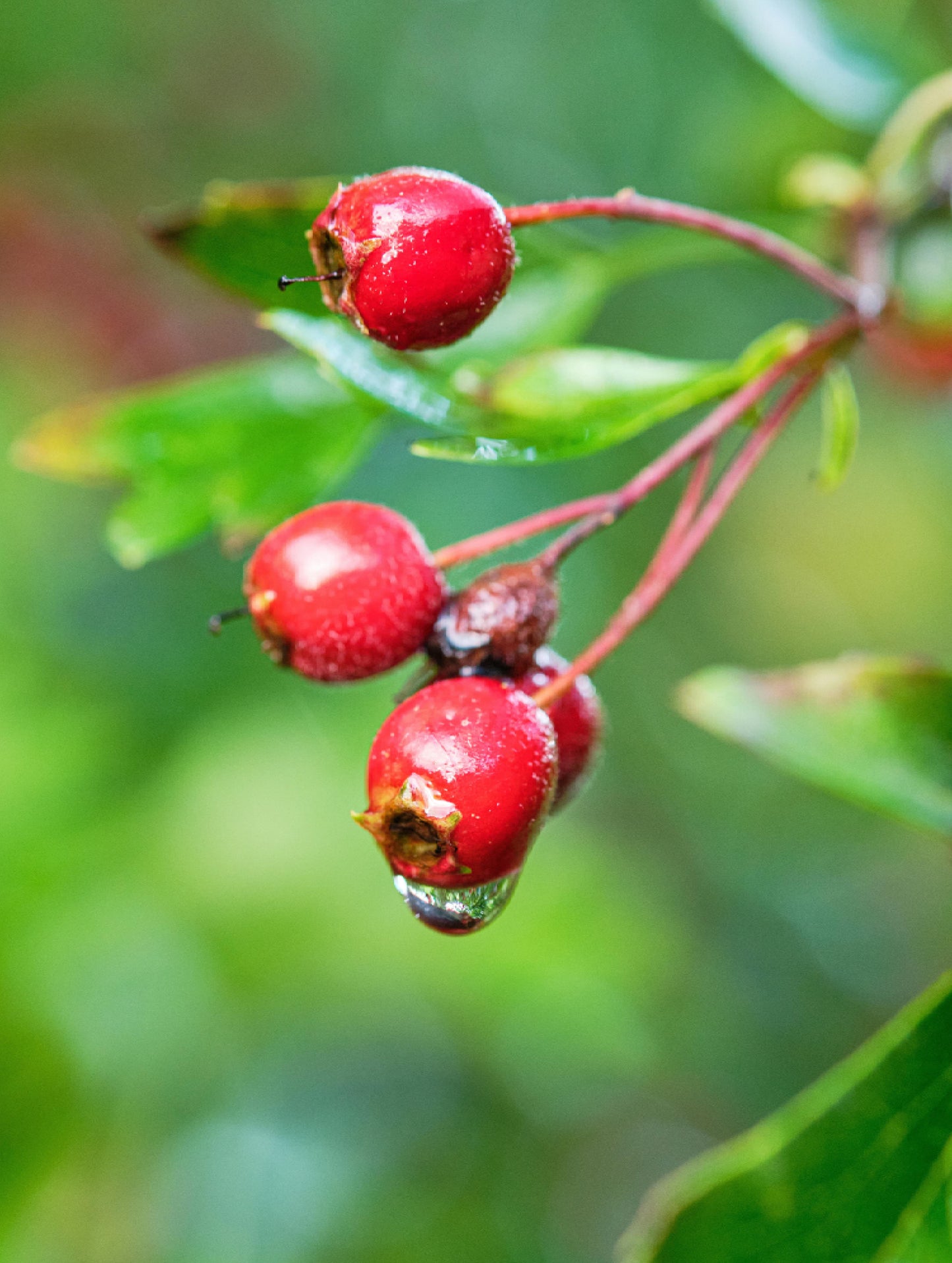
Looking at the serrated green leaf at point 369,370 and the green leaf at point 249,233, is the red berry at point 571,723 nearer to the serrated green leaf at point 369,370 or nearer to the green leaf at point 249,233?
the serrated green leaf at point 369,370

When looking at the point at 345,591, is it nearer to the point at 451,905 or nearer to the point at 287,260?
the point at 451,905

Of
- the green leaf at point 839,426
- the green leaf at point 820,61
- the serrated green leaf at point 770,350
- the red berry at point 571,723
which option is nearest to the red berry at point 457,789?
the red berry at point 571,723

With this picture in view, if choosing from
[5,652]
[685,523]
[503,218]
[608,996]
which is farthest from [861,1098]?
[5,652]

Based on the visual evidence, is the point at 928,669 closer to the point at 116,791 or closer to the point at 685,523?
the point at 685,523

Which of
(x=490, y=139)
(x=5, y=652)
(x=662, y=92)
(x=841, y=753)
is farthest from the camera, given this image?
(x=490, y=139)

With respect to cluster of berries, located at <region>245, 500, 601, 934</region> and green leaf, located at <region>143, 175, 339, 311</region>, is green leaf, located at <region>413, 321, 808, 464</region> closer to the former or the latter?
cluster of berries, located at <region>245, 500, 601, 934</region>

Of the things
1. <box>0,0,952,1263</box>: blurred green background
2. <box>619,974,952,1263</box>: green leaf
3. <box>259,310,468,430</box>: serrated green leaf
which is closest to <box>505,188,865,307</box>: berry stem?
<box>259,310,468,430</box>: serrated green leaf

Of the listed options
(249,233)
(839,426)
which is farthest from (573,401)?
(249,233)

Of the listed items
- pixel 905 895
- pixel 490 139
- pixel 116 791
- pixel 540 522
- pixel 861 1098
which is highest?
pixel 540 522
